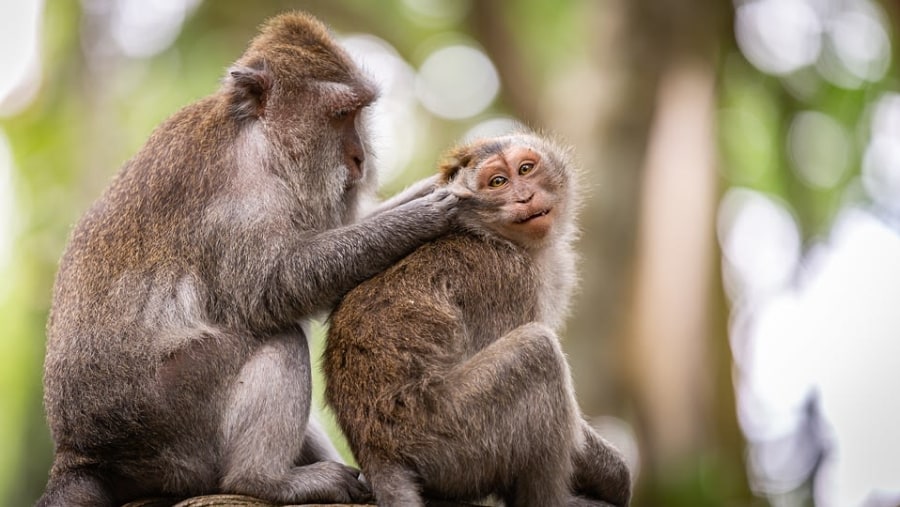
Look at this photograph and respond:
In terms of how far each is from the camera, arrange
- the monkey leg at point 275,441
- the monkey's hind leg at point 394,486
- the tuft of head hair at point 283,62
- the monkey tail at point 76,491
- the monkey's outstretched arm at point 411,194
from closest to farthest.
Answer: the monkey's hind leg at point 394,486 → the monkey leg at point 275,441 → the monkey tail at point 76,491 → the tuft of head hair at point 283,62 → the monkey's outstretched arm at point 411,194

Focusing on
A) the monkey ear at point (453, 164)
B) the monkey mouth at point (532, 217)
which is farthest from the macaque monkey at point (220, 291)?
the monkey mouth at point (532, 217)

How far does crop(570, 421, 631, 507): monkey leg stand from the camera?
6.93m

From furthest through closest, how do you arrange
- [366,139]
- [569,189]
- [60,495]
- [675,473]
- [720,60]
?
[720,60] < [675,473] < [366,139] < [569,189] < [60,495]

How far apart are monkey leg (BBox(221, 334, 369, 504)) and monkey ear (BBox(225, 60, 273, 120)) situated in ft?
5.68

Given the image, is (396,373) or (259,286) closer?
(396,373)

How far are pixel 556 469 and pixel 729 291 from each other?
37.9 feet

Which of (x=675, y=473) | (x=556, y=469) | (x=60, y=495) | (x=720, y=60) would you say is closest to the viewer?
(x=556, y=469)

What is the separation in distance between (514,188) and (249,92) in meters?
2.00

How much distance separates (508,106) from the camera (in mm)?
17875

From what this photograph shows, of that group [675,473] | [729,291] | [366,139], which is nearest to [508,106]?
[729,291]

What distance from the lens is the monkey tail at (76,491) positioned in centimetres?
677

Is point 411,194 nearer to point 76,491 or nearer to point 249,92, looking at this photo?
point 249,92

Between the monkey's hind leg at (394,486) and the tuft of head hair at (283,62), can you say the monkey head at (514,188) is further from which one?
the monkey's hind leg at (394,486)

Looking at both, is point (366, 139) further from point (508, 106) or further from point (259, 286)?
point (508, 106)
